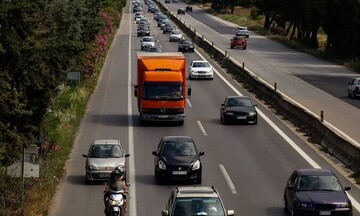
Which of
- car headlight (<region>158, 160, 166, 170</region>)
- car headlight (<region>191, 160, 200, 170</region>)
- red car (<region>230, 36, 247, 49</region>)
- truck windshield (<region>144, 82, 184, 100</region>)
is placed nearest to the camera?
car headlight (<region>191, 160, 200, 170</region>)

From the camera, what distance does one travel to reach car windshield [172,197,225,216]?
20156 millimetres

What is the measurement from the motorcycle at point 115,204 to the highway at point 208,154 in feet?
10.7

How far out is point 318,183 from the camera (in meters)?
23.9

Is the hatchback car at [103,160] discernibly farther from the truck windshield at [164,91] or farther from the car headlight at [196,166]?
the truck windshield at [164,91]

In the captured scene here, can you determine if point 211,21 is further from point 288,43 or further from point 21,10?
point 21,10

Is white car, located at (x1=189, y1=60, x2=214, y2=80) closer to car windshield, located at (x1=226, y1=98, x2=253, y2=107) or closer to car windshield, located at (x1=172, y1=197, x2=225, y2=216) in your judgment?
car windshield, located at (x1=226, y1=98, x2=253, y2=107)

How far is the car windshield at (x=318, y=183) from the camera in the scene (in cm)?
2370

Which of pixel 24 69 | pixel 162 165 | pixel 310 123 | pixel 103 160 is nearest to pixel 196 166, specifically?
pixel 162 165

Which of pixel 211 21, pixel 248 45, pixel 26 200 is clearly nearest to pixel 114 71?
pixel 248 45

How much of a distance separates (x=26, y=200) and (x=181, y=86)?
764 inches

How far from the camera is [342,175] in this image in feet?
102

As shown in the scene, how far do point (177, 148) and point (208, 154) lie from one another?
5.74 meters

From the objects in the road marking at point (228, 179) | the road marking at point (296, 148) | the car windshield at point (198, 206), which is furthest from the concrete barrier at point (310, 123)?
the car windshield at point (198, 206)

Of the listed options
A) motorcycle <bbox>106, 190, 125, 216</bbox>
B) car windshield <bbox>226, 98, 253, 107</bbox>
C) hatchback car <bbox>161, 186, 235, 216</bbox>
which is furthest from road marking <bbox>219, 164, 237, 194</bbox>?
car windshield <bbox>226, 98, 253, 107</bbox>
